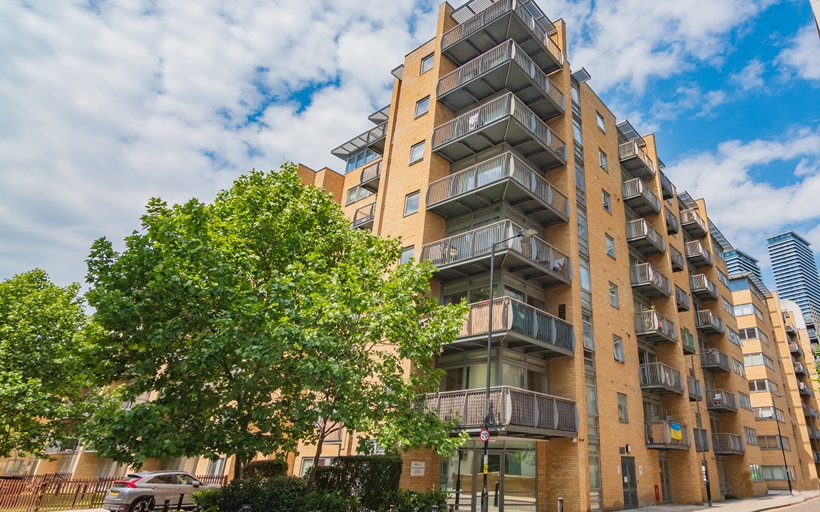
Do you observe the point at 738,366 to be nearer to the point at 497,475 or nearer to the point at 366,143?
the point at 497,475

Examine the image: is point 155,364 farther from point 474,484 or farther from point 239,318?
point 474,484

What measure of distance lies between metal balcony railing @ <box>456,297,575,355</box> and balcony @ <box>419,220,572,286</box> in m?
1.91

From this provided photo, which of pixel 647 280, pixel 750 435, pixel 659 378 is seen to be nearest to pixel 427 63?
pixel 647 280

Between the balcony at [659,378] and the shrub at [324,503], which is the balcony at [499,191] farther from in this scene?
the shrub at [324,503]

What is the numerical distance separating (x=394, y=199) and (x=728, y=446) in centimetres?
2717

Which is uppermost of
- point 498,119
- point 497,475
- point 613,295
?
point 498,119

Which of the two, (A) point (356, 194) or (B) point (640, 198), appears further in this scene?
(A) point (356, 194)

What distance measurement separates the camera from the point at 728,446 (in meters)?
31.9

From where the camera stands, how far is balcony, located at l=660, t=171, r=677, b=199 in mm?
35750

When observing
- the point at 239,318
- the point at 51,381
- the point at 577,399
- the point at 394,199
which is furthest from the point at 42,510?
the point at 577,399

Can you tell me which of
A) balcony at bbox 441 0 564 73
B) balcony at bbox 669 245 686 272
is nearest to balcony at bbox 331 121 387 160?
balcony at bbox 441 0 564 73

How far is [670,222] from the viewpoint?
34.3m

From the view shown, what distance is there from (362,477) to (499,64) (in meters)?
18.1

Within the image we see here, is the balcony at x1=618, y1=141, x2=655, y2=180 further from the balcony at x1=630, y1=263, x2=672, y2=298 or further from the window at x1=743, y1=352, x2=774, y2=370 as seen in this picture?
the window at x1=743, y1=352, x2=774, y2=370
